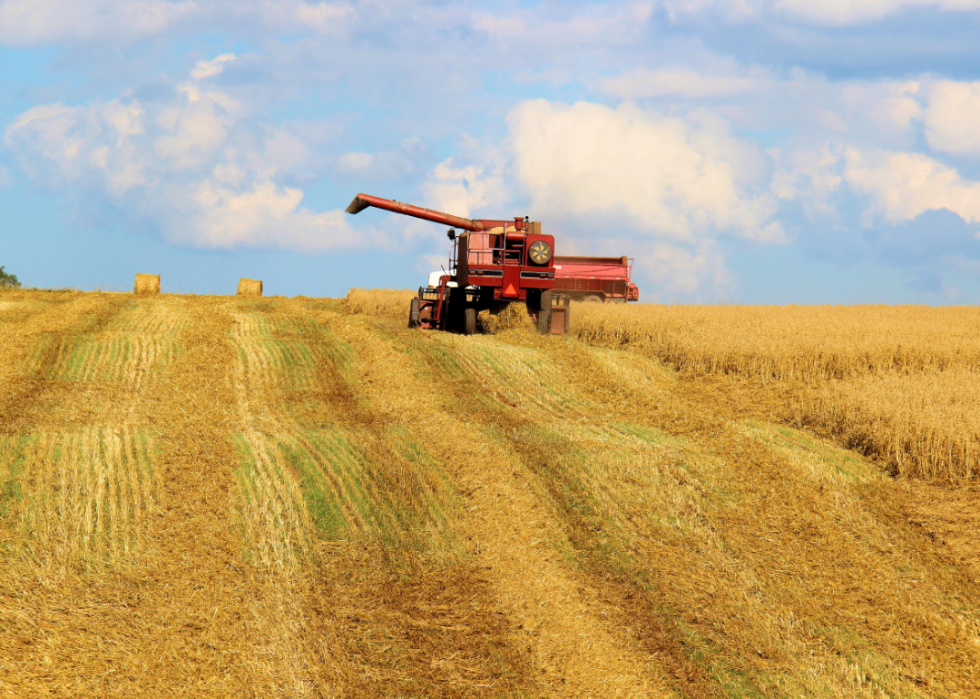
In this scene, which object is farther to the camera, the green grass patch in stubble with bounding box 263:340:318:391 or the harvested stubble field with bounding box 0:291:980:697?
the green grass patch in stubble with bounding box 263:340:318:391

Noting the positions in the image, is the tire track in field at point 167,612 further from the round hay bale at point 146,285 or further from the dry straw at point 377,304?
the round hay bale at point 146,285

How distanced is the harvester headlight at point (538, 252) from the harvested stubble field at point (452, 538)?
466 cm

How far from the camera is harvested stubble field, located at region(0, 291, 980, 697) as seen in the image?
20.5 ft

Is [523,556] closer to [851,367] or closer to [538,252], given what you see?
[851,367]

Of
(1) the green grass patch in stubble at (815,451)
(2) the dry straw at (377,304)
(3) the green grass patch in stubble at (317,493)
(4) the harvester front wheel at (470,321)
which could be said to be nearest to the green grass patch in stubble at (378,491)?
(3) the green grass patch in stubble at (317,493)

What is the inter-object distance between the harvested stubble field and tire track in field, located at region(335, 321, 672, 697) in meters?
0.03

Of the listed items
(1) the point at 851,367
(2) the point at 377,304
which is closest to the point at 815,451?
(1) the point at 851,367

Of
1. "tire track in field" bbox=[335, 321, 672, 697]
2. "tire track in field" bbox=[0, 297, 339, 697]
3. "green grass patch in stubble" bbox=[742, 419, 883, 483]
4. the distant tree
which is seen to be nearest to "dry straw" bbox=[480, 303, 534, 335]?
"tire track in field" bbox=[335, 321, 672, 697]

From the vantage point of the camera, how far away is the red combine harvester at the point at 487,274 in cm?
1878

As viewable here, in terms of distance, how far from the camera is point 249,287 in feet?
87.1

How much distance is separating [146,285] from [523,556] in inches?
825

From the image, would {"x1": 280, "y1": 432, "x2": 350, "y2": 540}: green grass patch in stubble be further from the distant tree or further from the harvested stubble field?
the distant tree

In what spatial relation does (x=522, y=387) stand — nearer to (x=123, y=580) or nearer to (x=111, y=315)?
(x=123, y=580)

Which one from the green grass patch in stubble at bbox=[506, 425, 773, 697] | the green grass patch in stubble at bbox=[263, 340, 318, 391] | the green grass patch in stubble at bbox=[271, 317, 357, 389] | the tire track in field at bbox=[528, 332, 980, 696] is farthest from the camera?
the green grass patch in stubble at bbox=[271, 317, 357, 389]
